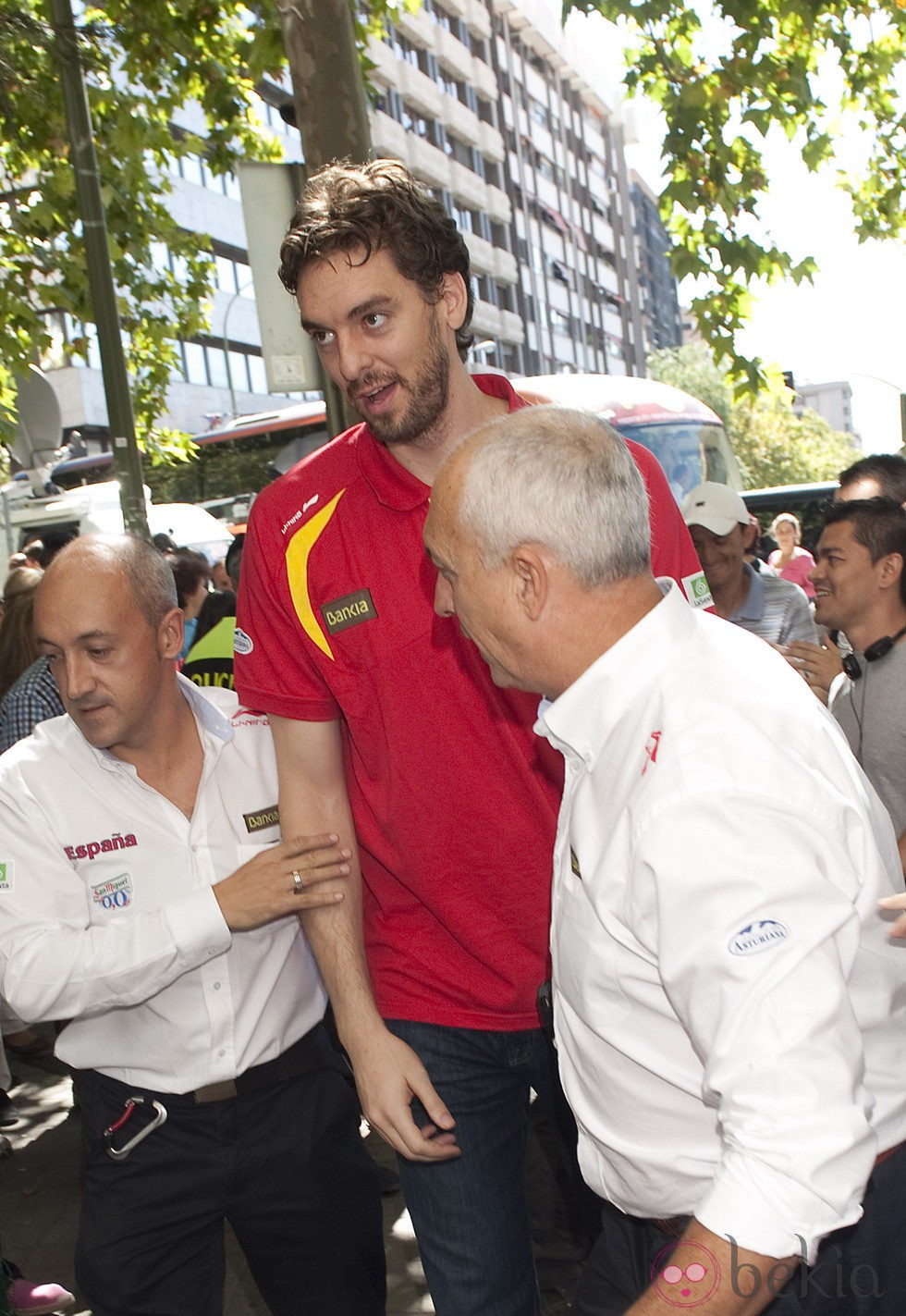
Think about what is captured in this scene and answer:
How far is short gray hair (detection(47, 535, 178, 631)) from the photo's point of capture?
298cm

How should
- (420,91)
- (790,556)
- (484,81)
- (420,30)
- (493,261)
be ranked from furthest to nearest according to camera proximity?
(484,81), (493,261), (420,30), (420,91), (790,556)

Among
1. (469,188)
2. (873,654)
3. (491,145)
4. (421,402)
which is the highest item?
(491,145)

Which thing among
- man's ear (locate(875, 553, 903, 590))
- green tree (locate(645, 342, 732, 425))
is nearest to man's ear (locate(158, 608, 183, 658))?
man's ear (locate(875, 553, 903, 590))

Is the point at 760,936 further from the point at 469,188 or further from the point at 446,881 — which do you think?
the point at 469,188

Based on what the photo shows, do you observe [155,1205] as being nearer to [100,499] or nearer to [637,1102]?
[637,1102]

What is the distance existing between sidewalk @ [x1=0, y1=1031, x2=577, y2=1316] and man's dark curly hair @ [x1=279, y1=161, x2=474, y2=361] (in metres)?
3.04

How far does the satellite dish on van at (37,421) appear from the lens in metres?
11.7

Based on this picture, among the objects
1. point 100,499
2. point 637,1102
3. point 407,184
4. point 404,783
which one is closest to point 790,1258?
point 637,1102

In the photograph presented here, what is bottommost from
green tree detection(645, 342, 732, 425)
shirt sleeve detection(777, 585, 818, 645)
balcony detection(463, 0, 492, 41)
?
shirt sleeve detection(777, 585, 818, 645)

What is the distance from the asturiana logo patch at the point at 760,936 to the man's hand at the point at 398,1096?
1.12 meters

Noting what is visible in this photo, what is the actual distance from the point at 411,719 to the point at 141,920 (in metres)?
0.69

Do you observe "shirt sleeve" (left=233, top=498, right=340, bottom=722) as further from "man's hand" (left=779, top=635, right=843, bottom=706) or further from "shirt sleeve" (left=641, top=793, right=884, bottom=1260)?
"man's hand" (left=779, top=635, right=843, bottom=706)

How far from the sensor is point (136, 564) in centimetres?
303

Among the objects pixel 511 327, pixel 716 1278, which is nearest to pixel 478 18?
pixel 511 327
